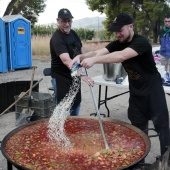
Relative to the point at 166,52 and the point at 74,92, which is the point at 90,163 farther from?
the point at 166,52

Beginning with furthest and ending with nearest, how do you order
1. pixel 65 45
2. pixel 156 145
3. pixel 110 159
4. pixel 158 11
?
pixel 158 11, pixel 156 145, pixel 65 45, pixel 110 159

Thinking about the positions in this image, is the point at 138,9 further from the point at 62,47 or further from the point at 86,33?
the point at 62,47

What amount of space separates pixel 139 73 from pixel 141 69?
46mm

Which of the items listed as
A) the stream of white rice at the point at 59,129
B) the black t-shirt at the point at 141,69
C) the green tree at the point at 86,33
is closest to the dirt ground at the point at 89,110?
the stream of white rice at the point at 59,129

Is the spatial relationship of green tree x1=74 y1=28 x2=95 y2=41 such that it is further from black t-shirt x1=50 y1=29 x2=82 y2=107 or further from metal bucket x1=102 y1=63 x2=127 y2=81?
black t-shirt x1=50 y1=29 x2=82 y2=107

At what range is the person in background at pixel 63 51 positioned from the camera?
3076 millimetres

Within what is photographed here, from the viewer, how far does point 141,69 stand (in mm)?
2594

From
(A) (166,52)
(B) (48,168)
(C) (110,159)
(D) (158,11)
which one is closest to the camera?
(B) (48,168)

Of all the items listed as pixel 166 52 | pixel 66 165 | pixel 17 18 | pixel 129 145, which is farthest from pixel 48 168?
pixel 17 18

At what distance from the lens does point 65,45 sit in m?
3.17

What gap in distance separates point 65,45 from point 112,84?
109 cm

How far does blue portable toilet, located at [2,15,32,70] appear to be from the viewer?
908 centimetres

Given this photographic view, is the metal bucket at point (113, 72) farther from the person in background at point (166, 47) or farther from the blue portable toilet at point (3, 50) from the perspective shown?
the blue portable toilet at point (3, 50)

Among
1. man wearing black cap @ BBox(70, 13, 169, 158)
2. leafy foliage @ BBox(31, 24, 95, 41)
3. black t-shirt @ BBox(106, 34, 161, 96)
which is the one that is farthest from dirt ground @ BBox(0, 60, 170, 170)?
leafy foliage @ BBox(31, 24, 95, 41)
